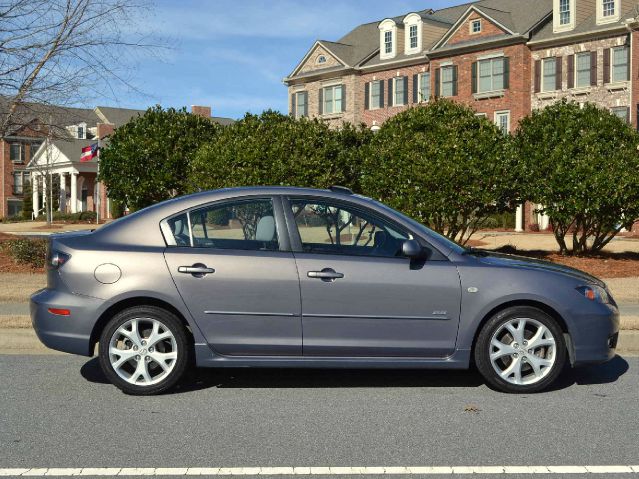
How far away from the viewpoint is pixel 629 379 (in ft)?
22.8

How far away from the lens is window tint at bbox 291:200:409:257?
20.9 feet

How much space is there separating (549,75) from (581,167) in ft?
85.0

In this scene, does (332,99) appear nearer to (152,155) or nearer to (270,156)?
(152,155)

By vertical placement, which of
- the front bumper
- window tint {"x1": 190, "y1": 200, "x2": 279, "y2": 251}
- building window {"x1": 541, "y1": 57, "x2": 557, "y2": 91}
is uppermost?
building window {"x1": 541, "y1": 57, "x2": 557, "y2": 91}

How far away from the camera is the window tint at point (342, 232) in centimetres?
638

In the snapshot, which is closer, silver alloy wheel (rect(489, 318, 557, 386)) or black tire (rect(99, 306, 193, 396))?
black tire (rect(99, 306, 193, 396))

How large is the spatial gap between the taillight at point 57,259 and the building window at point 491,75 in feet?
127

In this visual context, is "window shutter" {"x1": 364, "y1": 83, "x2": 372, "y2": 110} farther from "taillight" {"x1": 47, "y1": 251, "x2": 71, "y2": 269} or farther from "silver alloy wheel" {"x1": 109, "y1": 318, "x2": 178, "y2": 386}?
"silver alloy wheel" {"x1": 109, "y1": 318, "x2": 178, "y2": 386}

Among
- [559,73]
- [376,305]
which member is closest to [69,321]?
[376,305]

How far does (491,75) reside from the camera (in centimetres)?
4278

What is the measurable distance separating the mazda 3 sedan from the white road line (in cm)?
175

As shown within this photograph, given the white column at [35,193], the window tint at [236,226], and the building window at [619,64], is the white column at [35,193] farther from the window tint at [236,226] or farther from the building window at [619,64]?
the window tint at [236,226]

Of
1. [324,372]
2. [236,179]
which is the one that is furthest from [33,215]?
[324,372]

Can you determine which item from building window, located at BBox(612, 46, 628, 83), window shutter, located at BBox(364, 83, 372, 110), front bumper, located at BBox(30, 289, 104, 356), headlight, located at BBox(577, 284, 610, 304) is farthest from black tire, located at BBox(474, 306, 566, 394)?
window shutter, located at BBox(364, 83, 372, 110)
